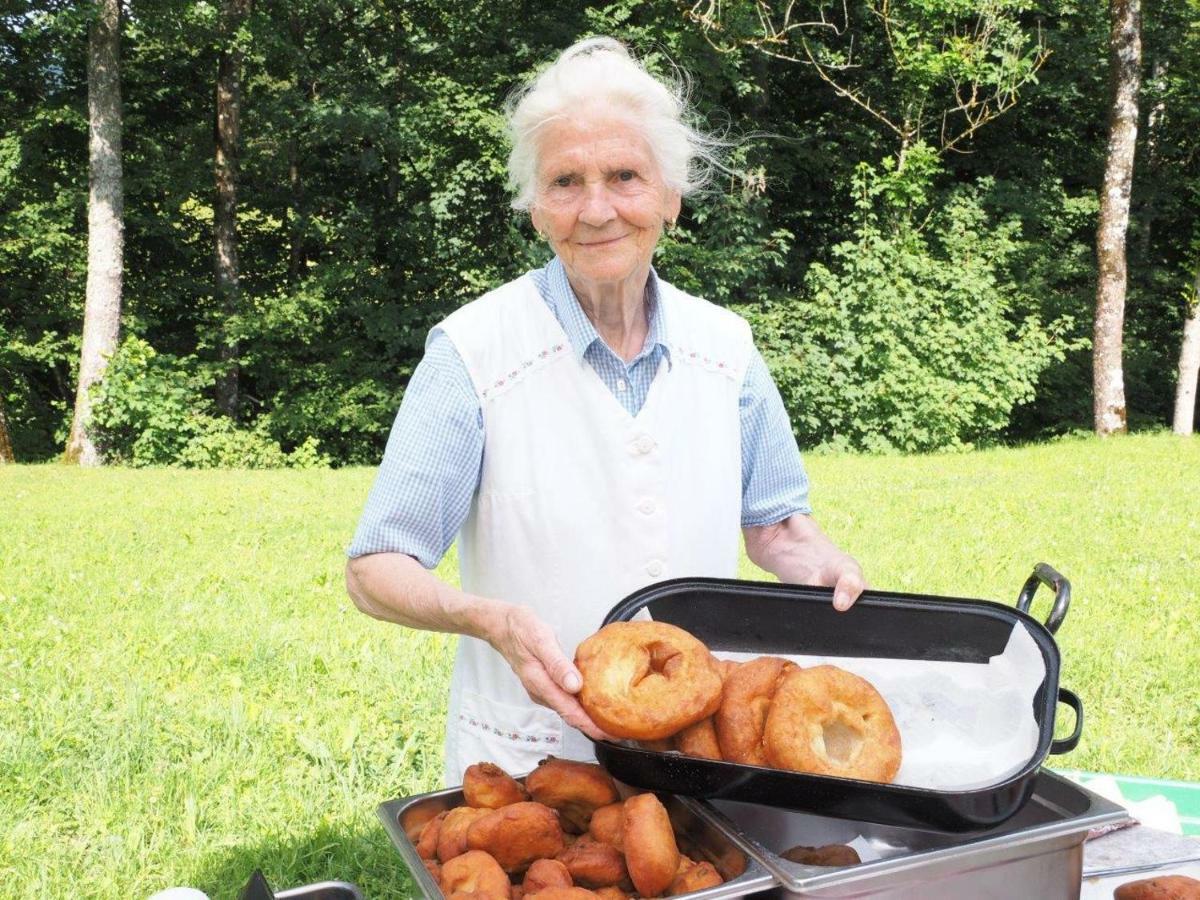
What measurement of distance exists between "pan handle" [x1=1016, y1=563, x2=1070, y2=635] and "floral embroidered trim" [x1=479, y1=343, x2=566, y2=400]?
885mm

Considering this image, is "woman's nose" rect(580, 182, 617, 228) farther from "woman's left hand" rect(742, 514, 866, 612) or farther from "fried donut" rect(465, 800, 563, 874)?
"fried donut" rect(465, 800, 563, 874)

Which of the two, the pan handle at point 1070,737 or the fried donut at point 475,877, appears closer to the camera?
the fried donut at point 475,877

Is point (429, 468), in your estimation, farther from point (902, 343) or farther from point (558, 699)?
point (902, 343)

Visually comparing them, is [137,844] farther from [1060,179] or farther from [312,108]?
[1060,179]

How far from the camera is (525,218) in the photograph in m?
14.7

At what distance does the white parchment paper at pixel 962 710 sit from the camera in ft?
4.57

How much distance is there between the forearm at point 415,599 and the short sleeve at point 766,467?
0.72 metres

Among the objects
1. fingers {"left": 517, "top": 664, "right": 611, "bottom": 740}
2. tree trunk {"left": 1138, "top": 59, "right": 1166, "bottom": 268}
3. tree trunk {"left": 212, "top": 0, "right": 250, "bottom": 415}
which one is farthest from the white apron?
tree trunk {"left": 1138, "top": 59, "right": 1166, "bottom": 268}

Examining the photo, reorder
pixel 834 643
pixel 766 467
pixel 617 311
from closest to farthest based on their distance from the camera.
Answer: pixel 834 643, pixel 617 311, pixel 766 467

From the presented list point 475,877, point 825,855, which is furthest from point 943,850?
point 475,877

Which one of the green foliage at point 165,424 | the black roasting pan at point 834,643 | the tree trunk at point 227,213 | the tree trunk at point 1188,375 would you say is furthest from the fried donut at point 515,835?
the tree trunk at point 1188,375

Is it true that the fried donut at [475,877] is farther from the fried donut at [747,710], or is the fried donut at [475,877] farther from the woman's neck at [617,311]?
the woman's neck at [617,311]

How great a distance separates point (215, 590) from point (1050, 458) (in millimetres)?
9104

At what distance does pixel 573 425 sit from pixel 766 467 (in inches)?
A: 18.1
